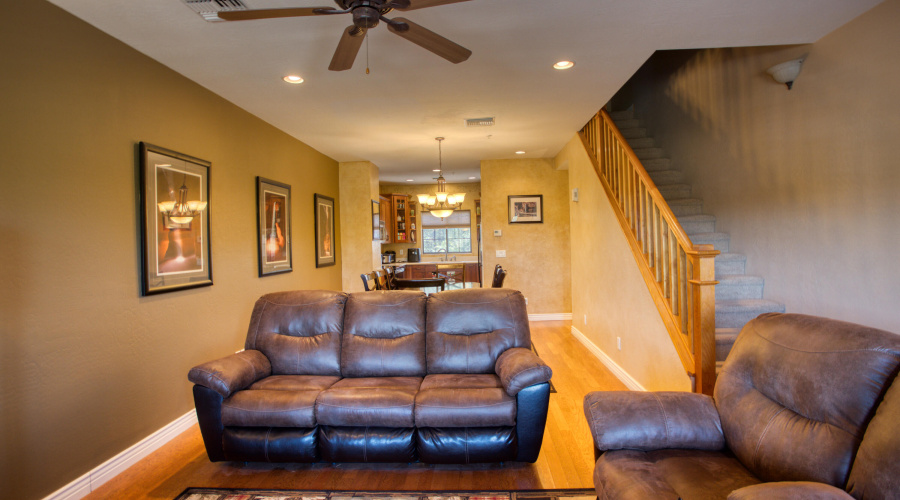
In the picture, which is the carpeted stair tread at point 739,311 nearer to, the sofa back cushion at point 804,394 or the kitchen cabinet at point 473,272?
the sofa back cushion at point 804,394

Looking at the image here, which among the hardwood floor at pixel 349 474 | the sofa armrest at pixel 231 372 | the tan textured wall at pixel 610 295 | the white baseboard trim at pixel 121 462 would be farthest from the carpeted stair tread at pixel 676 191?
the white baseboard trim at pixel 121 462

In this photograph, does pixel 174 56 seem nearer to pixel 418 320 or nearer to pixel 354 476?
pixel 418 320

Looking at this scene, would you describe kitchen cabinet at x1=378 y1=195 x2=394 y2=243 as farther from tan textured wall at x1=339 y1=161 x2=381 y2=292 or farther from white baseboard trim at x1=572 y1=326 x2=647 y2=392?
white baseboard trim at x1=572 y1=326 x2=647 y2=392

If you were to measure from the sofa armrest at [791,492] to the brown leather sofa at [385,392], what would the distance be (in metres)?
1.27

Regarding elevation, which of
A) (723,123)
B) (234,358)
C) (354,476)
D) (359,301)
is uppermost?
(723,123)

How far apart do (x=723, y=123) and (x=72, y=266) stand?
5.25 metres

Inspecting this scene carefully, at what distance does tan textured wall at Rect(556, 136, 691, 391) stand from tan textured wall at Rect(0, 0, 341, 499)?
3.56m

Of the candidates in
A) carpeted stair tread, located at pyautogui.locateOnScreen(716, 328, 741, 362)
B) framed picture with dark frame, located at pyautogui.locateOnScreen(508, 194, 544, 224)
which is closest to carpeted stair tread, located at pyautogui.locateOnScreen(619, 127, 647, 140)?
framed picture with dark frame, located at pyautogui.locateOnScreen(508, 194, 544, 224)

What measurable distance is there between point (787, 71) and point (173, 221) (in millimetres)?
4607

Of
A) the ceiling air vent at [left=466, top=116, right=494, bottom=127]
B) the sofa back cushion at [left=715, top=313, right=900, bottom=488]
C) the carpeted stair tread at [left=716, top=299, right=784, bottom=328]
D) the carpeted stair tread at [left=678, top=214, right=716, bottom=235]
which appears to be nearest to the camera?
the sofa back cushion at [left=715, top=313, right=900, bottom=488]

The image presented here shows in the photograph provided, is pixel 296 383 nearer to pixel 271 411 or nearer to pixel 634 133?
pixel 271 411

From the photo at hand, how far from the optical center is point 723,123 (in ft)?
13.9

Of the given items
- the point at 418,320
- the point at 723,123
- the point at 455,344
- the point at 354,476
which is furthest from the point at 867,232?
the point at 354,476

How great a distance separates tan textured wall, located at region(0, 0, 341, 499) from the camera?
2.11 meters
